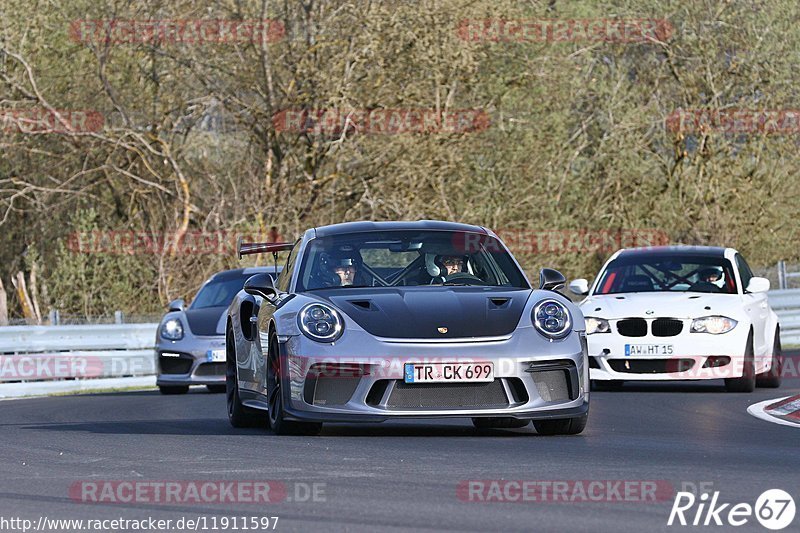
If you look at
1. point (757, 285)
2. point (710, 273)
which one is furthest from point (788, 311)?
point (757, 285)

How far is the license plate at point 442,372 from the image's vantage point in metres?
9.79


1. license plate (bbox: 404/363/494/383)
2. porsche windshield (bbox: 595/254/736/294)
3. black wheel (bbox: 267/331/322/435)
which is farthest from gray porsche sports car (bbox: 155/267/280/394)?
license plate (bbox: 404/363/494/383)

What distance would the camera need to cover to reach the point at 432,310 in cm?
1012

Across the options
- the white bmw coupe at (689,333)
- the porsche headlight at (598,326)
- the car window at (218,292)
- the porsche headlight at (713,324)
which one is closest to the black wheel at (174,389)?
the car window at (218,292)

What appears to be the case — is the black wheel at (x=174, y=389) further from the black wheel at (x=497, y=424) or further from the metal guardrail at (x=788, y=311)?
the metal guardrail at (x=788, y=311)

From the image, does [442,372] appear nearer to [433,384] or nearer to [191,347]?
[433,384]

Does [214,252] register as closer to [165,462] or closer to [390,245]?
[390,245]

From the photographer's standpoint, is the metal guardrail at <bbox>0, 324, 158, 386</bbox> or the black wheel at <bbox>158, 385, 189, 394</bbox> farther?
the metal guardrail at <bbox>0, 324, 158, 386</bbox>

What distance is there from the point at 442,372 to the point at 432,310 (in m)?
0.49

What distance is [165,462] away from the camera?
29.9 feet

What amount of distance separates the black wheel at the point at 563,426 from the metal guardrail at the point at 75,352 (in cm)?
1131

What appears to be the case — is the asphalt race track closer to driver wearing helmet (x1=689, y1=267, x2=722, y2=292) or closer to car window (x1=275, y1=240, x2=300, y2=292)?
car window (x1=275, y1=240, x2=300, y2=292)

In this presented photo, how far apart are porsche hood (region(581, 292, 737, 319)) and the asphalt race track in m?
2.19

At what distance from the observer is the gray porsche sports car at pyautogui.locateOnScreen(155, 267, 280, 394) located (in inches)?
746
